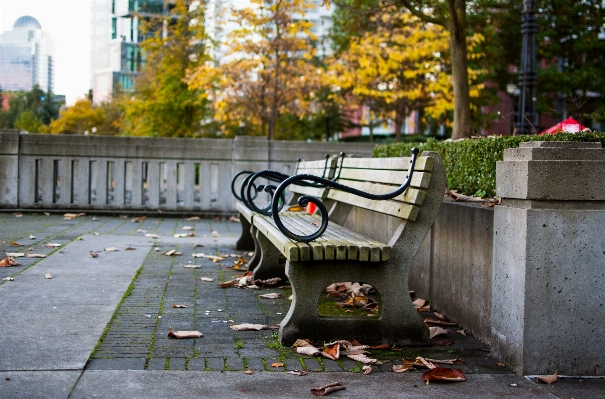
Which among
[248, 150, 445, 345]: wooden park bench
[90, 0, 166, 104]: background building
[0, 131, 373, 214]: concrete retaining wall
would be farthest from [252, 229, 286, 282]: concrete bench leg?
[90, 0, 166, 104]: background building

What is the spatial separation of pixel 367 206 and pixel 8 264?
3.70m

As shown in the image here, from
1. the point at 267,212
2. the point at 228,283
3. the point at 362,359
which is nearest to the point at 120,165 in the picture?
the point at 267,212

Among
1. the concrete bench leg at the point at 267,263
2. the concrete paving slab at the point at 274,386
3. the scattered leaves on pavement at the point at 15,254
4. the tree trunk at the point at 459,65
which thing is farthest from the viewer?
Result: the tree trunk at the point at 459,65

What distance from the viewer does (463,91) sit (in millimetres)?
12023

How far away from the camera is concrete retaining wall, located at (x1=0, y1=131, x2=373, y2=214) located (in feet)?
43.0

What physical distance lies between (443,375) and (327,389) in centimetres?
70

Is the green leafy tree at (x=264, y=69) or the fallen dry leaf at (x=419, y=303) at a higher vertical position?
the green leafy tree at (x=264, y=69)

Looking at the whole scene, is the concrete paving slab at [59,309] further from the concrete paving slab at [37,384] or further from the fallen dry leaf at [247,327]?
the fallen dry leaf at [247,327]

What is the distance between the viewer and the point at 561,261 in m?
4.09

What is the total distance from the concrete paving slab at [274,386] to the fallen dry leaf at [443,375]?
4 centimetres

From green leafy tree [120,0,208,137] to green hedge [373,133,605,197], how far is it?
77.8 ft

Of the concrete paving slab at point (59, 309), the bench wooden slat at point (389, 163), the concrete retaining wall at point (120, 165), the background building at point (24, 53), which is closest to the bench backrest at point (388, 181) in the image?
the bench wooden slat at point (389, 163)

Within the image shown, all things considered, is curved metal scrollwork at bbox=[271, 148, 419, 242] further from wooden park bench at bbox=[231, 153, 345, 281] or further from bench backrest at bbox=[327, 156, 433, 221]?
wooden park bench at bbox=[231, 153, 345, 281]

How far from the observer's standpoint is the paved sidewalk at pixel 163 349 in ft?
12.3
